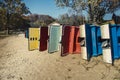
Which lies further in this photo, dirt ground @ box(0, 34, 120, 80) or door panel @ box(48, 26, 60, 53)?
door panel @ box(48, 26, 60, 53)

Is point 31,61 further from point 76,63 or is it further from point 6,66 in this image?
point 76,63

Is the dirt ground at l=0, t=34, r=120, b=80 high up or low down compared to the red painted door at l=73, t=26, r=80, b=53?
down

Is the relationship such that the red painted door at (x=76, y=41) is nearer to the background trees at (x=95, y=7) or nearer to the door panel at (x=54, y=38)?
the door panel at (x=54, y=38)

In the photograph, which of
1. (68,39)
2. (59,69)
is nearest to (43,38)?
(68,39)

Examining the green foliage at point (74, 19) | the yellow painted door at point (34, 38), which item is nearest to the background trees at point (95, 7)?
the green foliage at point (74, 19)

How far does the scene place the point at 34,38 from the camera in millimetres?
16922

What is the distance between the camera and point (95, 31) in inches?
487

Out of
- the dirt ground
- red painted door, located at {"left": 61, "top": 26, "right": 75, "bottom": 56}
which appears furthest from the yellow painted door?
red painted door, located at {"left": 61, "top": 26, "right": 75, "bottom": 56}

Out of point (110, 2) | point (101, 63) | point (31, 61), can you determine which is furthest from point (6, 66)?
point (110, 2)

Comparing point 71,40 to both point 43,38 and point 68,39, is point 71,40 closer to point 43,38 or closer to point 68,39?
point 68,39

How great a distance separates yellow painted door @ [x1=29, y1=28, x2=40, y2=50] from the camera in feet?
55.2

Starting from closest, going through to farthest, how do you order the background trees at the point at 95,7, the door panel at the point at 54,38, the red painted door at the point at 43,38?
1. the door panel at the point at 54,38
2. the red painted door at the point at 43,38
3. the background trees at the point at 95,7

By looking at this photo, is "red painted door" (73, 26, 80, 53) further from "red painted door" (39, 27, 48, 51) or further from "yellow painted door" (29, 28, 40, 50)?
"yellow painted door" (29, 28, 40, 50)

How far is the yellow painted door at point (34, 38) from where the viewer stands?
16.8 meters
